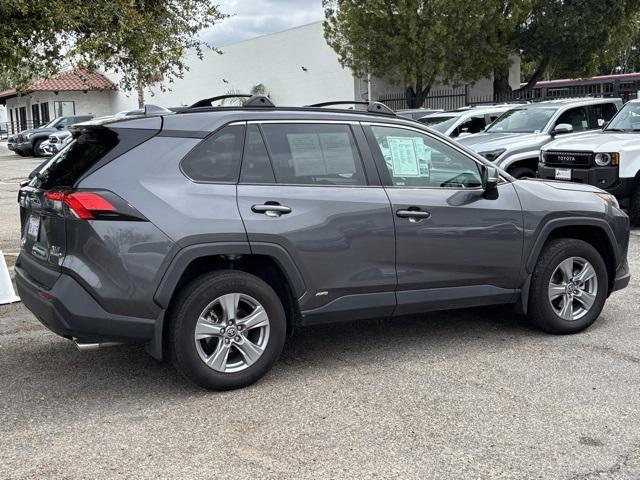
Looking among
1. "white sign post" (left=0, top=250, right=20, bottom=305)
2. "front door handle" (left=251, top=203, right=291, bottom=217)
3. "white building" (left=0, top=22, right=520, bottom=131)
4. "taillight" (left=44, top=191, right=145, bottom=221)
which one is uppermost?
"white building" (left=0, top=22, right=520, bottom=131)

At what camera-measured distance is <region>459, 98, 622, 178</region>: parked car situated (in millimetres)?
12516

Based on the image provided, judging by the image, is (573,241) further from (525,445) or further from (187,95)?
(187,95)

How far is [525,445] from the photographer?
4.00m

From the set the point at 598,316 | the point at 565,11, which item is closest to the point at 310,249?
the point at 598,316

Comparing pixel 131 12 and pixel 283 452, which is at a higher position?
pixel 131 12

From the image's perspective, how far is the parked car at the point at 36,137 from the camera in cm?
3159

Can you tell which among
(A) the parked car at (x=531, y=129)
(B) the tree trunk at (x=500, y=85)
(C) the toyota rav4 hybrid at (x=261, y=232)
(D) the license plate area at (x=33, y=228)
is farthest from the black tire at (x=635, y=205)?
(B) the tree trunk at (x=500, y=85)

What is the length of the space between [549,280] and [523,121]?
8.47 metres

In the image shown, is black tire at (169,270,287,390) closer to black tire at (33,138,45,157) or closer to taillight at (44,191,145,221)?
taillight at (44,191,145,221)

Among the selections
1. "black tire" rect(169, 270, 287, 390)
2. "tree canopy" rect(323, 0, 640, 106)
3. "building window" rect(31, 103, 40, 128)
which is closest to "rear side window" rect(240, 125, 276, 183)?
"black tire" rect(169, 270, 287, 390)

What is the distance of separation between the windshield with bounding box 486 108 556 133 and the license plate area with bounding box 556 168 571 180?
7.14 feet

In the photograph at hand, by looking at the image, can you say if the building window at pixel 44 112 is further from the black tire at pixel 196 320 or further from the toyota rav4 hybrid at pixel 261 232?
the black tire at pixel 196 320

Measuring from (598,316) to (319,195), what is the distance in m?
2.79

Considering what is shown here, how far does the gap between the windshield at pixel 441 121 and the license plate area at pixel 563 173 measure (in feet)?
13.1
